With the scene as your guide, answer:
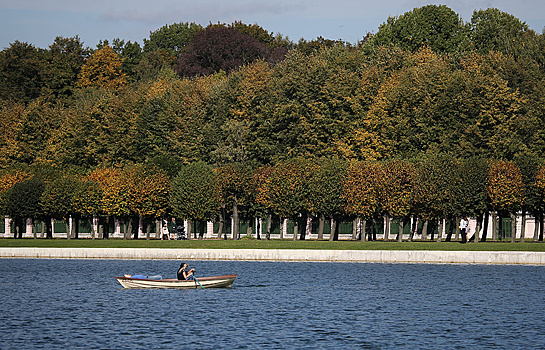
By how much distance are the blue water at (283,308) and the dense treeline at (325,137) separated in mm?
23986

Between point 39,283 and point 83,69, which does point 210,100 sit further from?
point 39,283

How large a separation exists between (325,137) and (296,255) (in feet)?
133

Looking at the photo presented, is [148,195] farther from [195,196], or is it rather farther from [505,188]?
[505,188]

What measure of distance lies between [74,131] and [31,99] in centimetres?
3958

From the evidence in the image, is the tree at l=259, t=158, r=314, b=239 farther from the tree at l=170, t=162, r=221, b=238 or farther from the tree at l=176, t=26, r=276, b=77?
the tree at l=176, t=26, r=276, b=77

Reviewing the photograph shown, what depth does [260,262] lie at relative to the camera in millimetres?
73938

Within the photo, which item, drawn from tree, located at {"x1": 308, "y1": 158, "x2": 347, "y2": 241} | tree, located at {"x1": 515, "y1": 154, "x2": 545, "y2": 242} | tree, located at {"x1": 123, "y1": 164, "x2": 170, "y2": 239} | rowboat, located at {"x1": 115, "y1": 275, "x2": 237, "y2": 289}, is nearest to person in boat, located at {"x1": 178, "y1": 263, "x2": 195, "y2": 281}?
rowboat, located at {"x1": 115, "y1": 275, "x2": 237, "y2": 289}

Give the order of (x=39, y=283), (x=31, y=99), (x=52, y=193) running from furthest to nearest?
(x=31, y=99) < (x=52, y=193) < (x=39, y=283)

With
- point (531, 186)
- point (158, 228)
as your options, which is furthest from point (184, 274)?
point (158, 228)

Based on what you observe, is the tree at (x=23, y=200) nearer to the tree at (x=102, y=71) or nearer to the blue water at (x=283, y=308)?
the blue water at (x=283, y=308)

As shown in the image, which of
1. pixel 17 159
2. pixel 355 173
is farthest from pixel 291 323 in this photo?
pixel 17 159

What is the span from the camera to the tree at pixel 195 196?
333 ft

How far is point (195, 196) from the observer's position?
3986 inches

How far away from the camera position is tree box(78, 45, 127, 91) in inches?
6324
